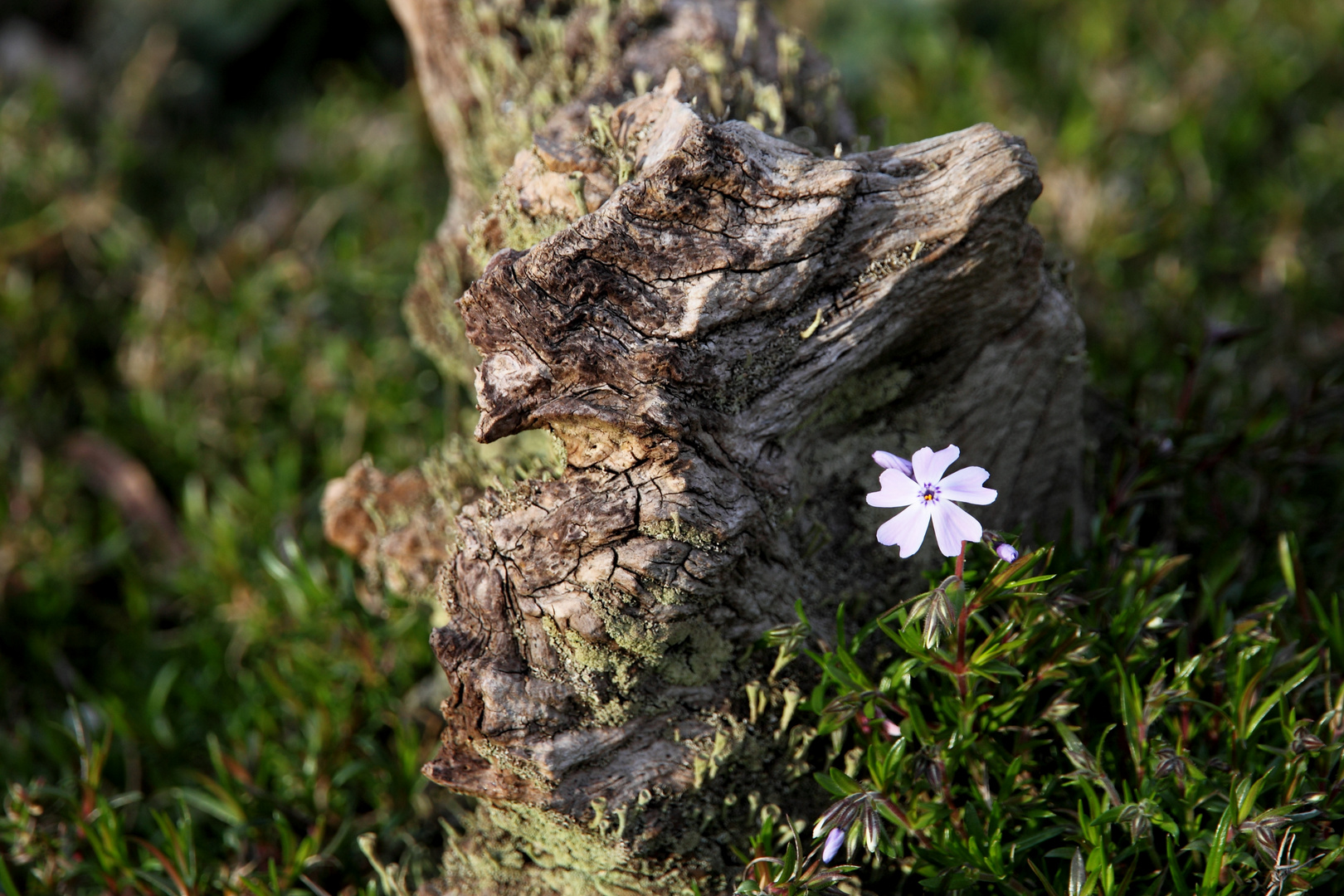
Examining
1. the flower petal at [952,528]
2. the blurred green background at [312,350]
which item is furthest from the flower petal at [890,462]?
the blurred green background at [312,350]

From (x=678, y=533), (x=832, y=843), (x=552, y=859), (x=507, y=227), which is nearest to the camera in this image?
(x=832, y=843)

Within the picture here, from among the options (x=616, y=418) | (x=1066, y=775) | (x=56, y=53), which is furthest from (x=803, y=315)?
(x=56, y=53)

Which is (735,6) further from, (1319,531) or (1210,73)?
(1210,73)

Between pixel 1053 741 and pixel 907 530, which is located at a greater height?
pixel 907 530

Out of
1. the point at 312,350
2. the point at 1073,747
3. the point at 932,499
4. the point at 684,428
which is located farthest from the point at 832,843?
the point at 312,350

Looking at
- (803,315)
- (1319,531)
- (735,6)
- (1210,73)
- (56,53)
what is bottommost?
(1319,531)

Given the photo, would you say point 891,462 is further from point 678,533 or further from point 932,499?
point 678,533

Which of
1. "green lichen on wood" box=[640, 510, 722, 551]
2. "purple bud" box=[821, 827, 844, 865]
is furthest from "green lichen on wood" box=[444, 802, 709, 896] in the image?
"green lichen on wood" box=[640, 510, 722, 551]
